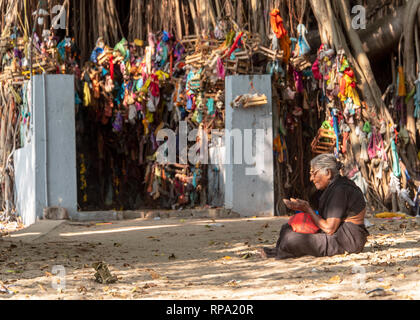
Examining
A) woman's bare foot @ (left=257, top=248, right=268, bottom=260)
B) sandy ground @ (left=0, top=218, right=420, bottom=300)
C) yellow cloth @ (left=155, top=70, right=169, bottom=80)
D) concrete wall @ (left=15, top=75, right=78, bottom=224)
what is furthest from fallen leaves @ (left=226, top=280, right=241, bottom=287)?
yellow cloth @ (left=155, top=70, right=169, bottom=80)

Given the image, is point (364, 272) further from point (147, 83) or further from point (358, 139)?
point (147, 83)

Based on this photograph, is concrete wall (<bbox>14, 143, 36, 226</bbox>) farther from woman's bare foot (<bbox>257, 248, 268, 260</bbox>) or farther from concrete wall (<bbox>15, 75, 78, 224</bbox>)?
woman's bare foot (<bbox>257, 248, 268, 260</bbox>)

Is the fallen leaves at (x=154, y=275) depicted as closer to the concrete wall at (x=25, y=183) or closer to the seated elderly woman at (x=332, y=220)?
the seated elderly woman at (x=332, y=220)

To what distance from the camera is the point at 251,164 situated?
8297 millimetres

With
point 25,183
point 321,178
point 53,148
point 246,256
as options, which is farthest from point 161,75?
point 321,178

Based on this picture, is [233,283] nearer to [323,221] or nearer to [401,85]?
[323,221]

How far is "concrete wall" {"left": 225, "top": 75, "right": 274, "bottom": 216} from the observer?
8242 millimetres

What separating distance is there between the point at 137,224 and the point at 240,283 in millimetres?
3844

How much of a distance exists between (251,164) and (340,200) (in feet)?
12.5

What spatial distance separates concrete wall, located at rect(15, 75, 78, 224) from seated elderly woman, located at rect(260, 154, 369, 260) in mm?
4605

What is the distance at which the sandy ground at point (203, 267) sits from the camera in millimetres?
3629

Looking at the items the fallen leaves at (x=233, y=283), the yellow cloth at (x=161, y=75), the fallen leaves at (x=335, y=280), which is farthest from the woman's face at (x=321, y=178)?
the yellow cloth at (x=161, y=75)

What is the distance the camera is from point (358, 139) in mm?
8547

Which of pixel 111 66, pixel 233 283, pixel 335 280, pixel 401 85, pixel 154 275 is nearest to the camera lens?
pixel 335 280
